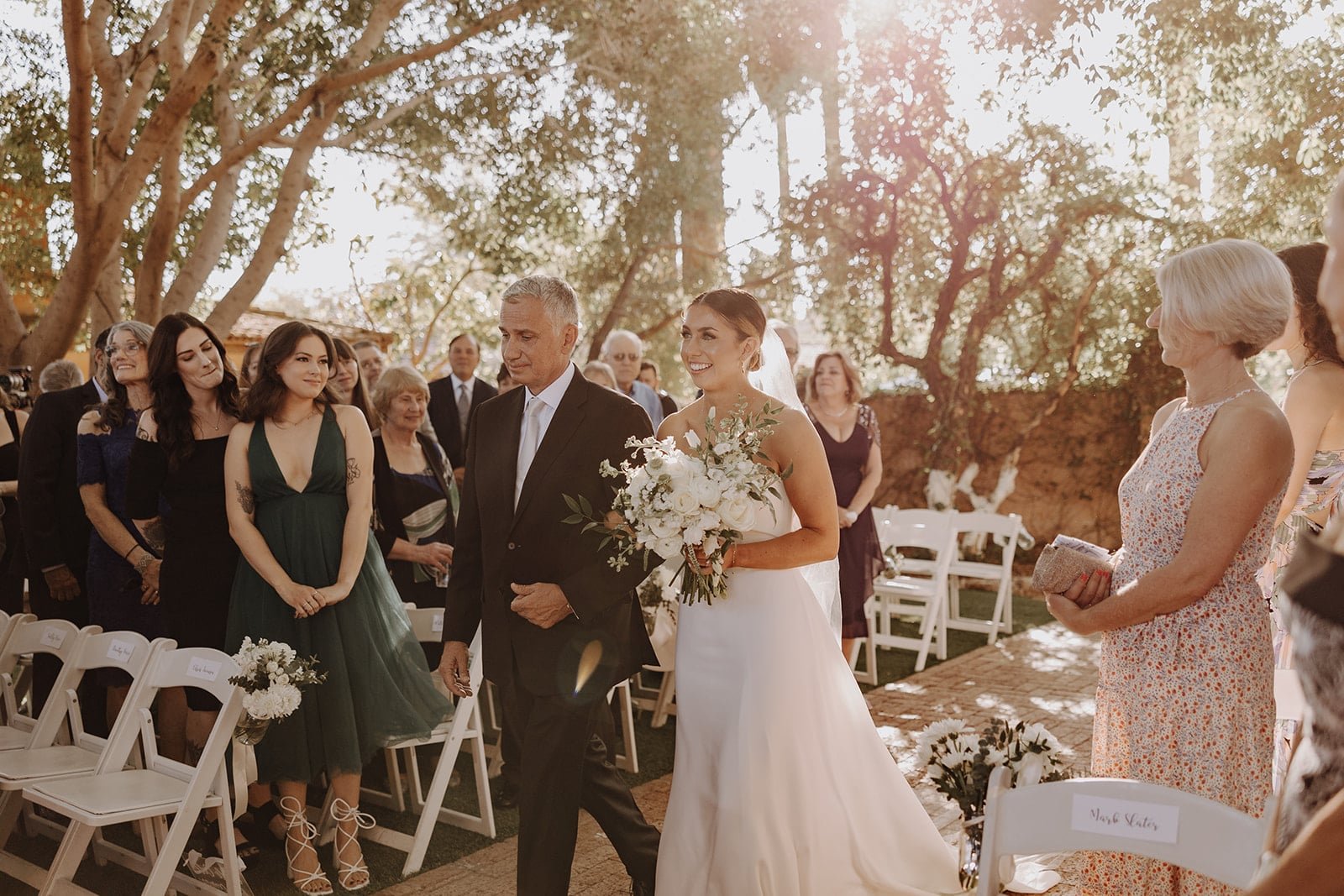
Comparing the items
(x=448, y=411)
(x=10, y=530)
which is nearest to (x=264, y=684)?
(x=10, y=530)

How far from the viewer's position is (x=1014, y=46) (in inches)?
382

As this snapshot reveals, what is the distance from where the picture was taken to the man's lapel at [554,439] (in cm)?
359

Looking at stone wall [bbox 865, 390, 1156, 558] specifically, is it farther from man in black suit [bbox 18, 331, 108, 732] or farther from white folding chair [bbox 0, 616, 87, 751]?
white folding chair [bbox 0, 616, 87, 751]

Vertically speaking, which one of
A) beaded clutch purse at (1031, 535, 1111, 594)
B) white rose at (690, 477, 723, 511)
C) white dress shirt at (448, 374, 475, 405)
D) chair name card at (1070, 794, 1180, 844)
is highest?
white dress shirt at (448, 374, 475, 405)

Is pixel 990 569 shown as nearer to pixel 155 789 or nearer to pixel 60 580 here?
pixel 60 580

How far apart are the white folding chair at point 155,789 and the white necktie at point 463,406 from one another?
4.52 m

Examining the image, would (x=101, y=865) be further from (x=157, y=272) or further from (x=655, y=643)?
(x=157, y=272)

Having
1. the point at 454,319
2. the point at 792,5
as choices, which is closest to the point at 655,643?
the point at 792,5

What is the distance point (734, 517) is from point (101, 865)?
11.0ft

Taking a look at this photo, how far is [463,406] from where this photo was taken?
8.73m

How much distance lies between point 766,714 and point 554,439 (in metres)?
1.12

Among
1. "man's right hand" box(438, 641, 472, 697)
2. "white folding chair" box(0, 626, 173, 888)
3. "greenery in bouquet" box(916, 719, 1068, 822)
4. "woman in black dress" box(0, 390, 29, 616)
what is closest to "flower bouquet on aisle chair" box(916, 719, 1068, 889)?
"greenery in bouquet" box(916, 719, 1068, 822)

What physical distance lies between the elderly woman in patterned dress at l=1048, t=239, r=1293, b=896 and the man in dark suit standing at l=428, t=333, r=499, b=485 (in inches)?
243

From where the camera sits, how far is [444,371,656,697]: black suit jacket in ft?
11.6
